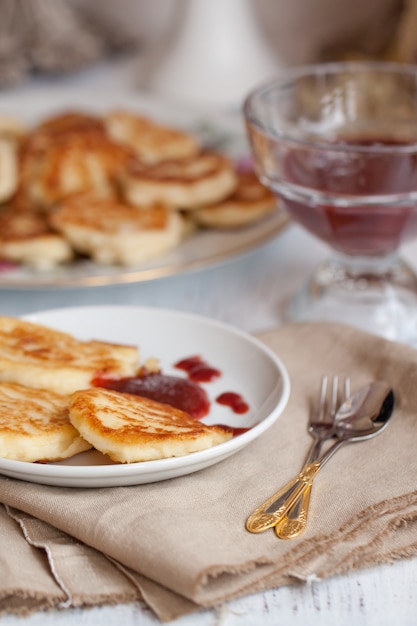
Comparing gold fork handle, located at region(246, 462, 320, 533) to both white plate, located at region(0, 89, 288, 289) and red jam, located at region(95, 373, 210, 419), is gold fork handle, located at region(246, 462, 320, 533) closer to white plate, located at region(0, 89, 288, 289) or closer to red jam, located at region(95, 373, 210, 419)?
red jam, located at region(95, 373, 210, 419)

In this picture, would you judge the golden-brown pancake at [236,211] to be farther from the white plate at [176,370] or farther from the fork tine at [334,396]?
the fork tine at [334,396]

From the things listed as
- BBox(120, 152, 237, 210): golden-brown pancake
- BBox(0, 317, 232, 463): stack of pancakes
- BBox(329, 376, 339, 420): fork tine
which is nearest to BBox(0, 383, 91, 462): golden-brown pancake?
BBox(0, 317, 232, 463): stack of pancakes

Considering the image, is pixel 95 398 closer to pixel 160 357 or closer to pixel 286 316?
pixel 160 357

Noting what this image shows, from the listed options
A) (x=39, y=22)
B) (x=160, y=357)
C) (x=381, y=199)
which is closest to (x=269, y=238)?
(x=381, y=199)

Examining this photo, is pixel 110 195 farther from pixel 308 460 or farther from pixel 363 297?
pixel 308 460

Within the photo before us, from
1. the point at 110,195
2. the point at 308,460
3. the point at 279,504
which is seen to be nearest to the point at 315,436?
the point at 308,460

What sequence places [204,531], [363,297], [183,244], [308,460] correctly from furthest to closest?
[183,244], [363,297], [308,460], [204,531]
